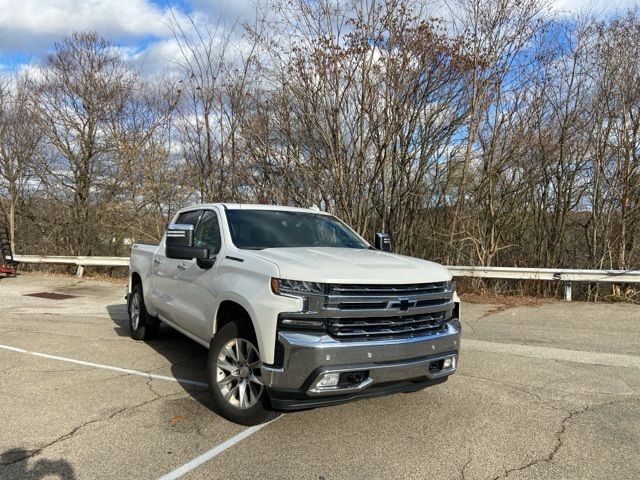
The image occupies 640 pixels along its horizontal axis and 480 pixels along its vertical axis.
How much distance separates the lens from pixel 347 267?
404 centimetres

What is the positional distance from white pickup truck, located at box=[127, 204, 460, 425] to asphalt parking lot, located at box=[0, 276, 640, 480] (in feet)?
1.21

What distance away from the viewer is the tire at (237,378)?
13.2ft

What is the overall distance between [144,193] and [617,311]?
15740 mm

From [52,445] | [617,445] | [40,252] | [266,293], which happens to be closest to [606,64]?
[617,445]

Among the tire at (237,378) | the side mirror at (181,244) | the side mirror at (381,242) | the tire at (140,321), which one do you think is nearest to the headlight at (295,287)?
the tire at (237,378)

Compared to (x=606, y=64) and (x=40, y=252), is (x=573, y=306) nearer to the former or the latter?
(x=606, y=64)

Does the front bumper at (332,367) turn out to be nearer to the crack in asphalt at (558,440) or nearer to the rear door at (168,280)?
the crack in asphalt at (558,440)

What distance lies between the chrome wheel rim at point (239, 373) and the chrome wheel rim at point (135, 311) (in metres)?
3.46

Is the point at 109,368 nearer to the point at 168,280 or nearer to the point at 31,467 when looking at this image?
the point at 168,280

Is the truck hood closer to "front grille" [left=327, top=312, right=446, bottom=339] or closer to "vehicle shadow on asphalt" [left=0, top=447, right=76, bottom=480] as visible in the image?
"front grille" [left=327, top=312, right=446, bottom=339]

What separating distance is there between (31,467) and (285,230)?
2995mm

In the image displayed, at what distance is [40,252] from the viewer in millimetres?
23094

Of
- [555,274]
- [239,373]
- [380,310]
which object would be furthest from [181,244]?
[555,274]

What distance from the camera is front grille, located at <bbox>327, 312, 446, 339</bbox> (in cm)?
381
